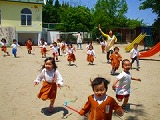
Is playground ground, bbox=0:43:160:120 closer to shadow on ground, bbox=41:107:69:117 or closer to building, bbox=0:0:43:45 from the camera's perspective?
shadow on ground, bbox=41:107:69:117

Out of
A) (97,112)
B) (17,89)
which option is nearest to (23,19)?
(17,89)

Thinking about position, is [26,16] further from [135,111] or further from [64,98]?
[135,111]

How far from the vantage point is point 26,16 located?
3531cm

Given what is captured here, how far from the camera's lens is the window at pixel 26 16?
35062 millimetres

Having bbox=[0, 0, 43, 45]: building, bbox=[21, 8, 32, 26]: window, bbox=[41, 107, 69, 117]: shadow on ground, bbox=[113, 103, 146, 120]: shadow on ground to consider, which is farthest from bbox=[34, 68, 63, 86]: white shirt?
bbox=[21, 8, 32, 26]: window

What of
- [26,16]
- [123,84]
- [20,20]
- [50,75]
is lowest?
[123,84]

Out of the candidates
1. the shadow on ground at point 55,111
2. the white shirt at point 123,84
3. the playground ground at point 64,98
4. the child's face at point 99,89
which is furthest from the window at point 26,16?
the child's face at point 99,89

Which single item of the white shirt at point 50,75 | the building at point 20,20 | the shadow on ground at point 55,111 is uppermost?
the building at point 20,20

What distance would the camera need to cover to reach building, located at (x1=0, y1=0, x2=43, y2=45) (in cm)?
3316

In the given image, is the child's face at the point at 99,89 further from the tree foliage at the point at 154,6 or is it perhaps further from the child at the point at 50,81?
the tree foliage at the point at 154,6

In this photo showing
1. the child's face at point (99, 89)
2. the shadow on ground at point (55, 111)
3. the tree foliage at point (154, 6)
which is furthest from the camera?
the tree foliage at point (154, 6)

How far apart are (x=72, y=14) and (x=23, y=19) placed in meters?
8.42

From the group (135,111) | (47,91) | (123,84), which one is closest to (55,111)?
(47,91)

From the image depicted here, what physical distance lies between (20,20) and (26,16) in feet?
3.74
